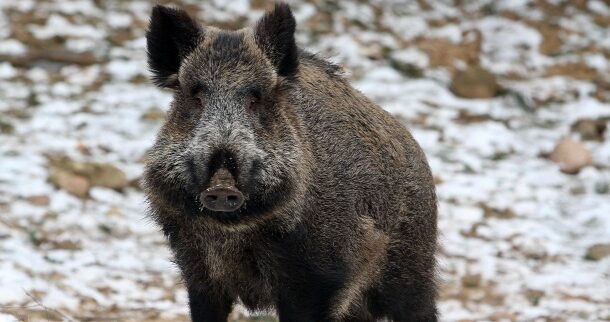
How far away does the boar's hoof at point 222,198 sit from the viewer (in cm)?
402

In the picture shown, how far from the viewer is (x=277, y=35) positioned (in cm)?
482

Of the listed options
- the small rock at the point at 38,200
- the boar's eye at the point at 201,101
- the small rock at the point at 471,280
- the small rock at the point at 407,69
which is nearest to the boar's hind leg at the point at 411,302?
the boar's eye at the point at 201,101

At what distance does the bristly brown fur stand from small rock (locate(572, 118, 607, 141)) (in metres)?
6.31

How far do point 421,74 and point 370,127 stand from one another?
719 centimetres

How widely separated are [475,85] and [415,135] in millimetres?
1663

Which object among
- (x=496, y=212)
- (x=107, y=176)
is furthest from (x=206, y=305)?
(x=496, y=212)

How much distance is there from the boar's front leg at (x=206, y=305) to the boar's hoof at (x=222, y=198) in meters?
0.87

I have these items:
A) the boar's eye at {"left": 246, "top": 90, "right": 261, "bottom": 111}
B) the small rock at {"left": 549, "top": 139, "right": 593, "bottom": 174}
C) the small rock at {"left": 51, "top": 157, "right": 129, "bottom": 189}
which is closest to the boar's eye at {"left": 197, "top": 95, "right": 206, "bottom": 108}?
the boar's eye at {"left": 246, "top": 90, "right": 261, "bottom": 111}

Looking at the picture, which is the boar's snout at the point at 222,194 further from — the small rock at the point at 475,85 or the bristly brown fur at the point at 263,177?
the small rock at the point at 475,85

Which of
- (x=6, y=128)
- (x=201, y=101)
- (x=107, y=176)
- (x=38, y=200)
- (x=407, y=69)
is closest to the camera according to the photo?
(x=201, y=101)

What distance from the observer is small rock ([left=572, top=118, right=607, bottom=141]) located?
11.1 metres

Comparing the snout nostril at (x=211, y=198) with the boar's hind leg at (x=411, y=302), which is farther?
the boar's hind leg at (x=411, y=302)

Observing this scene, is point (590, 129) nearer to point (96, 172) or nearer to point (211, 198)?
point (96, 172)

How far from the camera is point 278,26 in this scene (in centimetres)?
483
